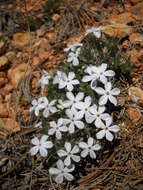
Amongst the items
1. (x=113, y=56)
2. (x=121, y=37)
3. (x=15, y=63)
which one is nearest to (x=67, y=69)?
(x=113, y=56)

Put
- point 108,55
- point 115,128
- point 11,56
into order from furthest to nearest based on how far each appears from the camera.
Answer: point 11,56 < point 108,55 < point 115,128

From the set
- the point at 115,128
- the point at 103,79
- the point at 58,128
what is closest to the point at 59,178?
the point at 58,128

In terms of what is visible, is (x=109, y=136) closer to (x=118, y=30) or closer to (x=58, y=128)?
(x=58, y=128)

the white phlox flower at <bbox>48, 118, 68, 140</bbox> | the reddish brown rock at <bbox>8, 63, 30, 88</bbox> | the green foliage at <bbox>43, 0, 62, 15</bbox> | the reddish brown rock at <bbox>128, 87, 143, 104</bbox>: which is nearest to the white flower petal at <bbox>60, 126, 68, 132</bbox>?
the white phlox flower at <bbox>48, 118, 68, 140</bbox>

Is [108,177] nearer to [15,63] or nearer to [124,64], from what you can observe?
[124,64]

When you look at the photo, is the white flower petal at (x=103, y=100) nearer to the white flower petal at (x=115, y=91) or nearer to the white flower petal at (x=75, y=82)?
the white flower petal at (x=115, y=91)

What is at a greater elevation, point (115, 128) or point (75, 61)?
point (75, 61)

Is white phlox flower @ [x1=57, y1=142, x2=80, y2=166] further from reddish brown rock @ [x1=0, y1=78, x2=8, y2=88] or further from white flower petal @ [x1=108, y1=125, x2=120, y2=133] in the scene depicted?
reddish brown rock @ [x1=0, y1=78, x2=8, y2=88]
